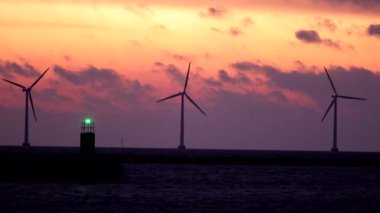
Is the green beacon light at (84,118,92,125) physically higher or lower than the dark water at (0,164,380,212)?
higher

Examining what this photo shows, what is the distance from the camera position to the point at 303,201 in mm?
91250

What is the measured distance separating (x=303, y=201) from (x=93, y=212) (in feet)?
79.0

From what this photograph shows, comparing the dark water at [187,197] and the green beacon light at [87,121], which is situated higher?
the green beacon light at [87,121]

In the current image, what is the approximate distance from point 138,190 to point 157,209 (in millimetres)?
21783

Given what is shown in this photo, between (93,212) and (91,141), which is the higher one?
(91,141)

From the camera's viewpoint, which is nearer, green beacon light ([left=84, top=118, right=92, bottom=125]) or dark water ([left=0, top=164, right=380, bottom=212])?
dark water ([left=0, top=164, right=380, bottom=212])

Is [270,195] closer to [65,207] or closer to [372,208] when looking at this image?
[372,208]

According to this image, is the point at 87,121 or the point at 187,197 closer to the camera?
the point at 187,197

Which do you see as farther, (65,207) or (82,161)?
(82,161)

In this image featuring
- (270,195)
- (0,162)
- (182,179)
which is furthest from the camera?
(182,179)

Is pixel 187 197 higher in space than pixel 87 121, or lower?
lower

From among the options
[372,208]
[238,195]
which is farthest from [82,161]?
[372,208]

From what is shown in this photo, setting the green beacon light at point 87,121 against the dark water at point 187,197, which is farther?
the green beacon light at point 87,121

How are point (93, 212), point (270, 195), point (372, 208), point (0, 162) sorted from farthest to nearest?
point (0, 162), point (270, 195), point (372, 208), point (93, 212)
